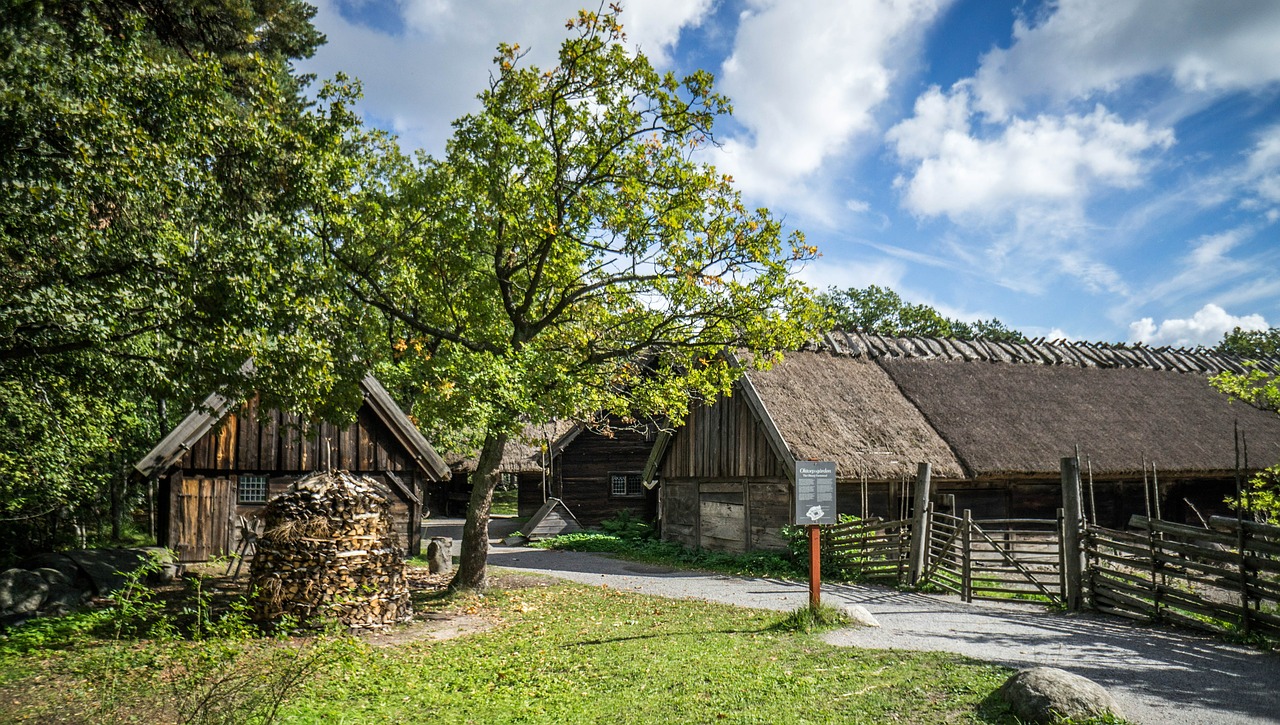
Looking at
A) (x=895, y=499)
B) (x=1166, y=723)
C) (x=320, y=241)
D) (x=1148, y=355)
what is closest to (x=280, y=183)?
(x=320, y=241)

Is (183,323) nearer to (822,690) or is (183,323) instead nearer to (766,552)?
(822,690)

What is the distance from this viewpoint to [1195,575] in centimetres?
1141

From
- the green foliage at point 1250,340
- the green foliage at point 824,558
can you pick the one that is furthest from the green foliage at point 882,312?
the green foliage at point 824,558

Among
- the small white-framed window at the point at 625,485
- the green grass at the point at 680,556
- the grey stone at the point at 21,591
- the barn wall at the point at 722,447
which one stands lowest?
the green grass at the point at 680,556

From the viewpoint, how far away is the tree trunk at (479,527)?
14.3m

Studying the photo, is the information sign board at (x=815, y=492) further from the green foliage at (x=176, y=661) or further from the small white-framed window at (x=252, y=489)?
the small white-framed window at (x=252, y=489)

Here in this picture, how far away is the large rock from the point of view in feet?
21.1

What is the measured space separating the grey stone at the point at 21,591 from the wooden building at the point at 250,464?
439 centimetres

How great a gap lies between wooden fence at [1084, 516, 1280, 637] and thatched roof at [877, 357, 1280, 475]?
7137 millimetres

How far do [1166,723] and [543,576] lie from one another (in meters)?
12.6

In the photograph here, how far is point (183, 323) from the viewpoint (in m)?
9.49

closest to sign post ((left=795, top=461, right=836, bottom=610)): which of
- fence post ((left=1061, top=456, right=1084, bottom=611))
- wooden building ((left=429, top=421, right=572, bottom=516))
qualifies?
fence post ((left=1061, top=456, right=1084, bottom=611))

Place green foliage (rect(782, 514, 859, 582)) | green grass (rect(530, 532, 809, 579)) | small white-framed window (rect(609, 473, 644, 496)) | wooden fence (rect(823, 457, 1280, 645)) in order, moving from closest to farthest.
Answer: wooden fence (rect(823, 457, 1280, 645)) < green foliage (rect(782, 514, 859, 582)) < green grass (rect(530, 532, 809, 579)) < small white-framed window (rect(609, 473, 644, 496))

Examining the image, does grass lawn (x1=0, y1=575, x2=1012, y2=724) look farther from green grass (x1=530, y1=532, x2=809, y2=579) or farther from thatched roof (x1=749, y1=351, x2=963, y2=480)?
thatched roof (x1=749, y1=351, x2=963, y2=480)
